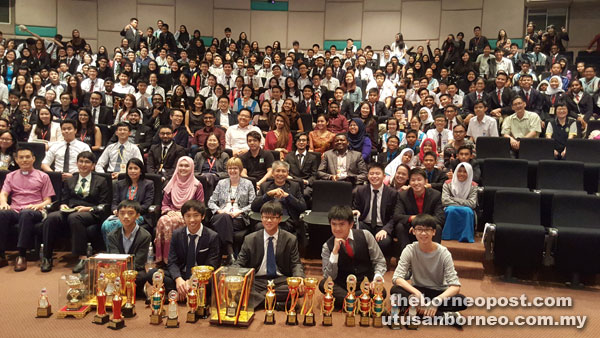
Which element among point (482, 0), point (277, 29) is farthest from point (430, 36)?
point (277, 29)

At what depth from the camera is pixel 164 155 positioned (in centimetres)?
598

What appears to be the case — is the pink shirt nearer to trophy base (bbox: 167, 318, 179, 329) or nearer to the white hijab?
trophy base (bbox: 167, 318, 179, 329)

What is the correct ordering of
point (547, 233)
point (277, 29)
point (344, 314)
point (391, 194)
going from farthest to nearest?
point (277, 29) → point (391, 194) → point (547, 233) → point (344, 314)

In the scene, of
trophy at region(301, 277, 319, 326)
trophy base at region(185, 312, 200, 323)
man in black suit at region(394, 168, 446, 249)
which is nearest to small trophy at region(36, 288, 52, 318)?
trophy base at region(185, 312, 200, 323)

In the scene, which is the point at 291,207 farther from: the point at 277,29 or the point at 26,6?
the point at 26,6

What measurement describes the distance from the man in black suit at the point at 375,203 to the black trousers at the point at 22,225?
3325 mm

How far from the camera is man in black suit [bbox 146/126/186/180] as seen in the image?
591cm

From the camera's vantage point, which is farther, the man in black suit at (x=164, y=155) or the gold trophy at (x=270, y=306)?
the man in black suit at (x=164, y=155)

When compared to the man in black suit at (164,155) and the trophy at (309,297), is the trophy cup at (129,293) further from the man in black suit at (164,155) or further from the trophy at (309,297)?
the man in black suit at (164,155)

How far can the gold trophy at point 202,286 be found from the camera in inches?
136

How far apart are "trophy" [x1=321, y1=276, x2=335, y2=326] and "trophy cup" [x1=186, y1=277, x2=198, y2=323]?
3.16ft

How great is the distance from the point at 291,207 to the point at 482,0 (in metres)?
11.1

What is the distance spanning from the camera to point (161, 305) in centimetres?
343

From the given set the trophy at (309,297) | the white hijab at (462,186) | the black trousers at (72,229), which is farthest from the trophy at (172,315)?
the white hijab at (462,186)
